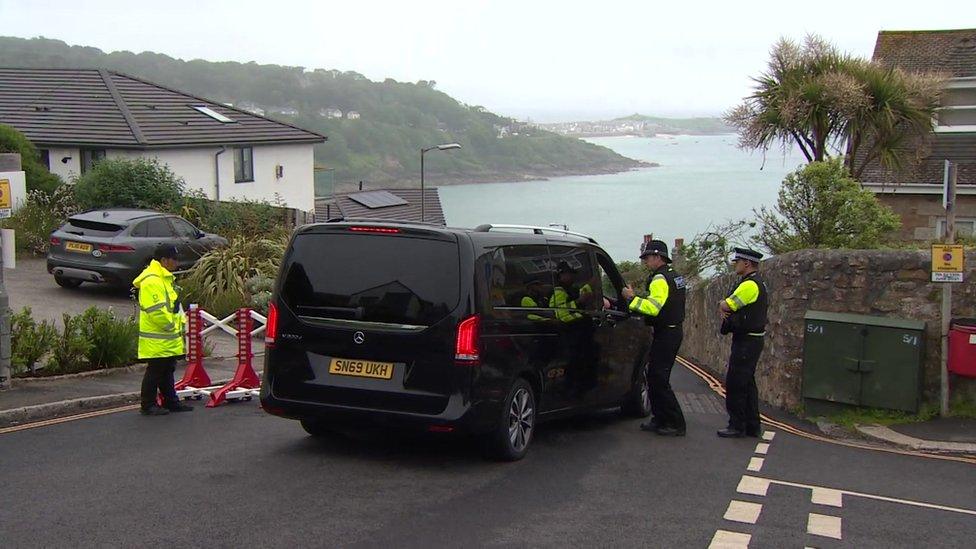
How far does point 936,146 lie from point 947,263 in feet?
47.8

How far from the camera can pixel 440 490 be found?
7.14 m

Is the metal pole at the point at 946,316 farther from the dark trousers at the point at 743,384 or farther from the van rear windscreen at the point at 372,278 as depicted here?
the van rear windscreen at the point at 372,278

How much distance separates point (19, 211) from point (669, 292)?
1823cm

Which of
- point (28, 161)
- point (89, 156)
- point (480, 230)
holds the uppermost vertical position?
point (89, 156)

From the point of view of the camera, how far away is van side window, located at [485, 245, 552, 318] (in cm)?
781

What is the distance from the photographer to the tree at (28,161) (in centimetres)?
2484

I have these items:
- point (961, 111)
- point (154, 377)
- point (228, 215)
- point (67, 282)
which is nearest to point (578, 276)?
point (154, 377)

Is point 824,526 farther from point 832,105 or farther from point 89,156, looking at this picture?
point 89,156

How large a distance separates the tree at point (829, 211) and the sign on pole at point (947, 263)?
13.8 feet

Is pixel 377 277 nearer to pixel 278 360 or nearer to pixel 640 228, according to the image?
pixel 278 360

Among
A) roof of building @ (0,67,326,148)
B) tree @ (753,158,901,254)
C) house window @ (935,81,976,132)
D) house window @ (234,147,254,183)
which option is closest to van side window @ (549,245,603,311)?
tree @ (753,158,901,254)

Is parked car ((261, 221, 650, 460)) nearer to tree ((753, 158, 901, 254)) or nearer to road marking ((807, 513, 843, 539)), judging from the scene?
road marking ((807, 513, 843, 539))

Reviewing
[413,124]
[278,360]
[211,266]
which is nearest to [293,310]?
[278,360]

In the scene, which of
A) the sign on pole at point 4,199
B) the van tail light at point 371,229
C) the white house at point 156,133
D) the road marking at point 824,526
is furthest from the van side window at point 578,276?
the white house at point 156,133
